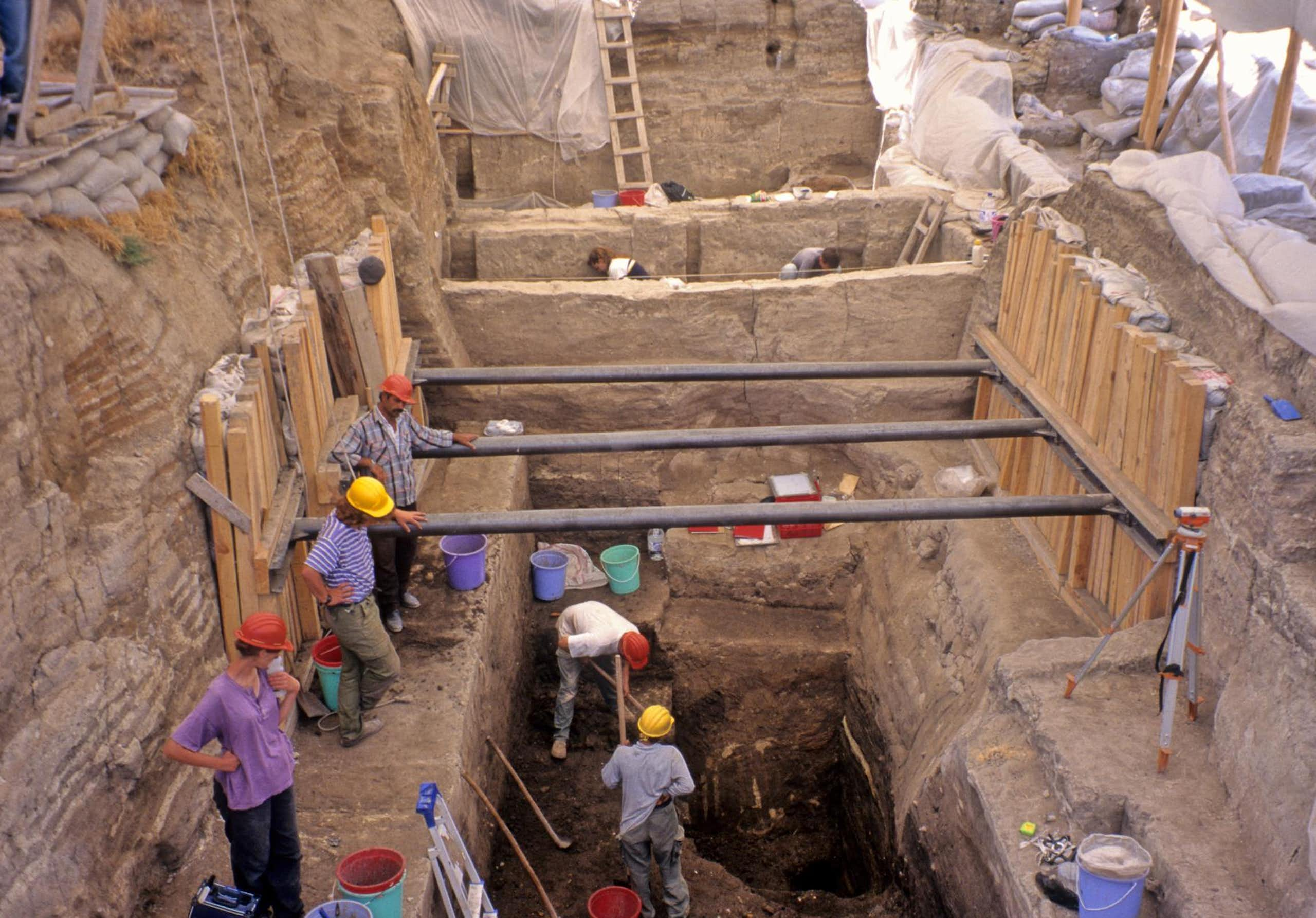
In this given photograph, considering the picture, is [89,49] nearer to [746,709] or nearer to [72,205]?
[72,205]

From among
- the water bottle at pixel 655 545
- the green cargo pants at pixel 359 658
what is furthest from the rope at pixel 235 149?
the water bottle at pixel 655 545

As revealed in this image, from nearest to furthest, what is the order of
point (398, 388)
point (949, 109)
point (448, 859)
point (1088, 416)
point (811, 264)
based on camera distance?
1. point (448, 859)
2. point (398, 388)
3. point (1088, 416)
4. point (811, 264)
5. point (949, 109)

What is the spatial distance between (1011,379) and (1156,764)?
11.8ft

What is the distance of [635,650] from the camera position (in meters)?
7.01

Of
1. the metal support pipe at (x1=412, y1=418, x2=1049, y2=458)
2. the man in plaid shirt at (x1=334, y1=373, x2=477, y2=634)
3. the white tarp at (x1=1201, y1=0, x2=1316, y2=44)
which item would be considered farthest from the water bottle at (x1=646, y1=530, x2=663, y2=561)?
the white tarp at (x1=1201, y1=0, x2=1316, y2=44)

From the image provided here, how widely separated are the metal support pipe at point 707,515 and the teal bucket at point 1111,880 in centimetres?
192

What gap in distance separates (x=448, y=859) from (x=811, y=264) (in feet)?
23.7

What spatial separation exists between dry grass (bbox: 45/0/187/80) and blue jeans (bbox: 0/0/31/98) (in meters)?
1.46

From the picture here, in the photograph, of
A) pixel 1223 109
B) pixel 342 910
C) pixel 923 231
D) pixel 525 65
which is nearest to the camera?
pixel 342 910

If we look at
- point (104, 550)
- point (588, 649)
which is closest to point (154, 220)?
point (104, 550)

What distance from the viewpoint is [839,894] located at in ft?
26.7

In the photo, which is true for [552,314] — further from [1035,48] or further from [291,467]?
[1035,48]

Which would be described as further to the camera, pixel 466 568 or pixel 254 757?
pixel 466 568

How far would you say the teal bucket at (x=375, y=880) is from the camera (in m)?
4.56
